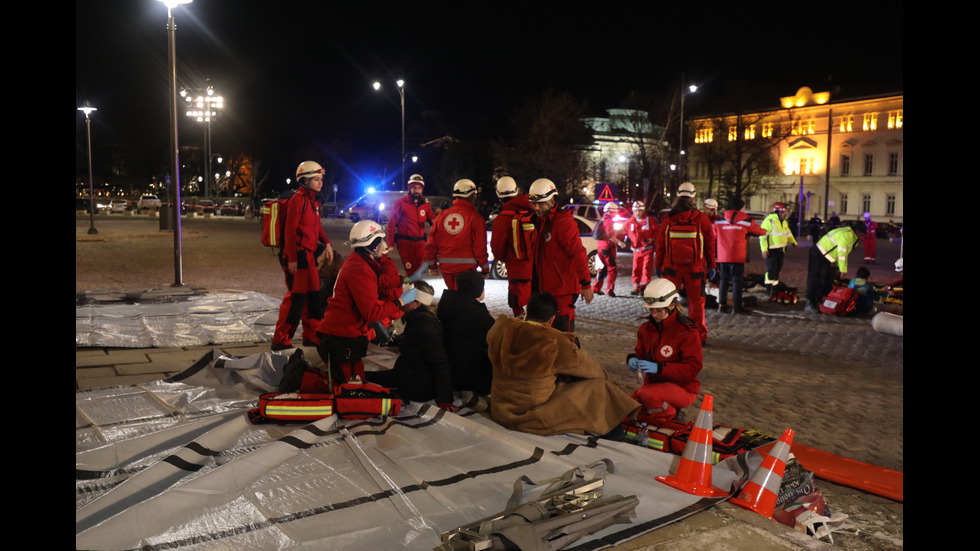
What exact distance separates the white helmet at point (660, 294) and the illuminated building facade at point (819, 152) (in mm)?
58768

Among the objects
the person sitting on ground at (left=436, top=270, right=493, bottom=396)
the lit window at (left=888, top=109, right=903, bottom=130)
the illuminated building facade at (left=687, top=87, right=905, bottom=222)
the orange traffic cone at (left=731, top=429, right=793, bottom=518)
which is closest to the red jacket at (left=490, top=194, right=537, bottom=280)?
the person sitting on ground at (left=436, top=270, right=493, bottom=396)

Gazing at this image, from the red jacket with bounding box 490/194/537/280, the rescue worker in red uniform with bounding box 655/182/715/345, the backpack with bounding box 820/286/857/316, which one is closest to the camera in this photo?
the red jacket with bounding box 490/194/537/280

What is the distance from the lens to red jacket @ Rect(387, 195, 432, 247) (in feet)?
35.9

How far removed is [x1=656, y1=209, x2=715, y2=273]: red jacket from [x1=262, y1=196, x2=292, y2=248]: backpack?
4.65m

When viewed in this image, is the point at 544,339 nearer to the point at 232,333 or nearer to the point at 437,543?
the point at 437,543

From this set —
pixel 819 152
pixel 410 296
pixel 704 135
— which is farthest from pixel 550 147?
pixel 410 296

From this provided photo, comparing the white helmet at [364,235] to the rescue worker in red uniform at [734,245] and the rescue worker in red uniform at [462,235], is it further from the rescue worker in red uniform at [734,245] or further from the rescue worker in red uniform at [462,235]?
the rescue worker in red uniform at [734,245]

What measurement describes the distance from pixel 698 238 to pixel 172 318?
7179mm

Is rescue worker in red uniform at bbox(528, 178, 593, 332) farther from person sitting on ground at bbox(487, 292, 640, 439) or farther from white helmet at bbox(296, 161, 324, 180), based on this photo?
white helmet at bbox(296, 161, 324, 180)

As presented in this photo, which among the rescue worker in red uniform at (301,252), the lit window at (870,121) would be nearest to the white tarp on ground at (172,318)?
the rescue worker in red uniform at (301,252)

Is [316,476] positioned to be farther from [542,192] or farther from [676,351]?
[542,192]

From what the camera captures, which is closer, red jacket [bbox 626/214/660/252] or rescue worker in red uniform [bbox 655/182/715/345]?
rescue worker in red uniform [bbox 655/182/715/345]

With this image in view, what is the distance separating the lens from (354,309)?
22.0 ft

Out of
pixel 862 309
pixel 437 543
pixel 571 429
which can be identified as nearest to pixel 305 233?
pixel 571 429
